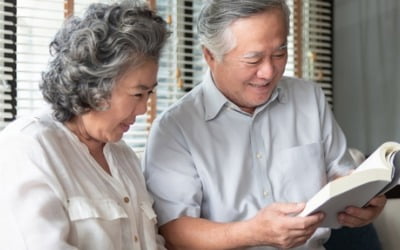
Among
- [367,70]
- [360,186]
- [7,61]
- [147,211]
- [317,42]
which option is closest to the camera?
→ [360,186]

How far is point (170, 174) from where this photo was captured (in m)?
1.48

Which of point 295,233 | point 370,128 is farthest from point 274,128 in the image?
point 370,128

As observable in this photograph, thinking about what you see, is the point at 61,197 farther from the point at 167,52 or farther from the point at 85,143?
the point at 167,52

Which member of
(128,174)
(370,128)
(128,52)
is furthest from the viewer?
(370,128)

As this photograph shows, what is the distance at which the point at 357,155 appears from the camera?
238cm

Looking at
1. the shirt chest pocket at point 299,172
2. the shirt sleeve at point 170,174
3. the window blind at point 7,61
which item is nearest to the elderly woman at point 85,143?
the shirt sleeve at point 170,174

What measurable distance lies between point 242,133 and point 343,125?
2225 millimetres

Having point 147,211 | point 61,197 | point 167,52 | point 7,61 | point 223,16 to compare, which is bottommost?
point 147,211

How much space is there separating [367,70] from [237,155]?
7.23 feet

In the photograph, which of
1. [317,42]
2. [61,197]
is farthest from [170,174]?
[317,42]

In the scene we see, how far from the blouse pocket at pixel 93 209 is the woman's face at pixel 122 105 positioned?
0.16 m

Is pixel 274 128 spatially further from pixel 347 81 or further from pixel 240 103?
pixel 347 81

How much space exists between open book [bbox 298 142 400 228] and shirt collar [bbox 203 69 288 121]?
43 cm

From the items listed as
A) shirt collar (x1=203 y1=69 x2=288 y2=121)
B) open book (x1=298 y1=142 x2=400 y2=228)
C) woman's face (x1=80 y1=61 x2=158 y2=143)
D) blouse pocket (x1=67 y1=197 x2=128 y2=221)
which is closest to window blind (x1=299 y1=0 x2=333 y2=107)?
shirt collar (x1=203 y1=69 x2=288 y2=121)
